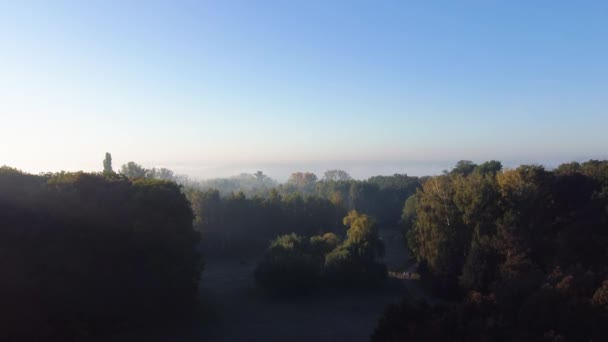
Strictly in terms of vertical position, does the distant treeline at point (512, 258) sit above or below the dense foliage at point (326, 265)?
above

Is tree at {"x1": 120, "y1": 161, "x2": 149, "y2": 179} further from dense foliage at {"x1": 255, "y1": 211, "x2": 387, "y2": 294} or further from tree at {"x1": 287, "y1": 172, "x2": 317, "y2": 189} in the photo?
tree at {"x1": 287, "y1": 172, "x2": 317, "y2": 189}

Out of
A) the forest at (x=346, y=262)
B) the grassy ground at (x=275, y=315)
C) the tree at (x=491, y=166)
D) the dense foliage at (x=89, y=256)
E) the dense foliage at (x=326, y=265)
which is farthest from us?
the tree at (x=491, y=166)

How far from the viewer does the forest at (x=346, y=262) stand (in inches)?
314

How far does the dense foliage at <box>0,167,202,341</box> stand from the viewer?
1263cm

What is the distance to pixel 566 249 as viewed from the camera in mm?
18844

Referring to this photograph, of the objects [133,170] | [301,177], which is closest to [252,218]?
[133,170]

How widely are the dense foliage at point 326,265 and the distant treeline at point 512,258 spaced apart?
3.01 m

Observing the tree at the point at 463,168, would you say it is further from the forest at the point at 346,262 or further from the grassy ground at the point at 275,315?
the grassy ground at the point at 275,315

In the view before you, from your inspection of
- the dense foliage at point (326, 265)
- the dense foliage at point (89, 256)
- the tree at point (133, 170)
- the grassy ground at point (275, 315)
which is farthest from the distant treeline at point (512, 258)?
the tree at point (133, 170)

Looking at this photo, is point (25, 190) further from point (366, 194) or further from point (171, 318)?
point (366, 194)

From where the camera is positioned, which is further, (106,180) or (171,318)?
(106,180)

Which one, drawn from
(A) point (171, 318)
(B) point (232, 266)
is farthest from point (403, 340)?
(B) point (232, 266)

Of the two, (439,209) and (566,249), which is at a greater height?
(439,209)

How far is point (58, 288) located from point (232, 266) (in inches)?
679
